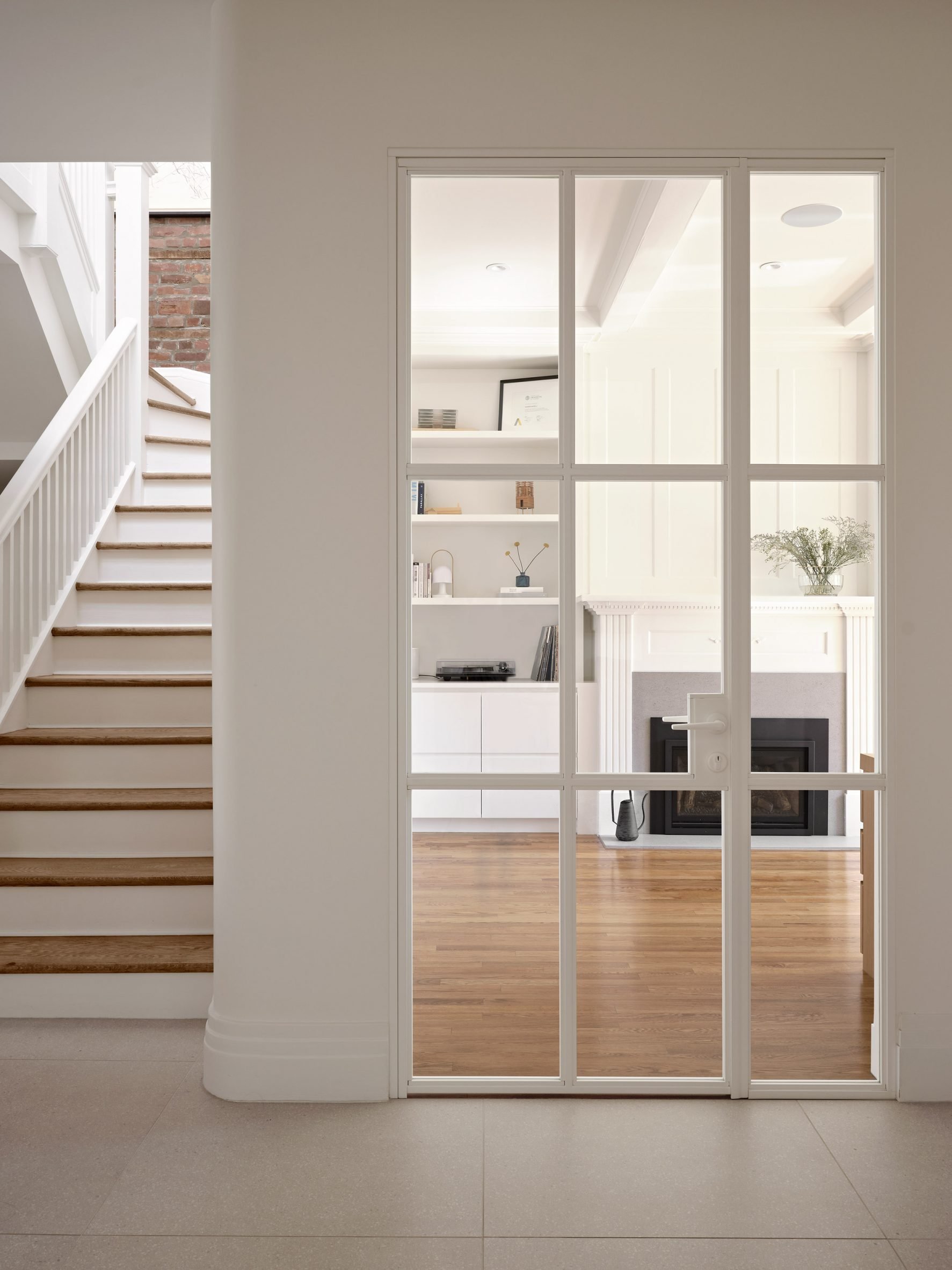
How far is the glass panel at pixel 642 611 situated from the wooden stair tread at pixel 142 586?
2.39 metres

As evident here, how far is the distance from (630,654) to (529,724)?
301 millimetres

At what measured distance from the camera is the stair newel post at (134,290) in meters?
4.73

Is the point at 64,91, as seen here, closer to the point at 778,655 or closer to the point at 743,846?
the point at 778,655

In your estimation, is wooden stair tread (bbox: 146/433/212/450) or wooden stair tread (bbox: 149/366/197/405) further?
wooden stair tread (bbox: 149/366/197/405)

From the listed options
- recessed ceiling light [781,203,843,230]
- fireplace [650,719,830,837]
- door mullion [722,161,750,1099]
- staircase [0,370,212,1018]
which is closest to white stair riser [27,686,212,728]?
staircase [0,370,212,1018]

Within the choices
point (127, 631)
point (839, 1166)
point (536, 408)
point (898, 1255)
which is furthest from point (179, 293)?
point (898, 1255)

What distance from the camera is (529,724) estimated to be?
2229mm

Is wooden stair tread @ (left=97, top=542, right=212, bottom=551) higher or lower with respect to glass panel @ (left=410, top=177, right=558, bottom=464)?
lower

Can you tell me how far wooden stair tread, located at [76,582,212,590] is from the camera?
4.08m

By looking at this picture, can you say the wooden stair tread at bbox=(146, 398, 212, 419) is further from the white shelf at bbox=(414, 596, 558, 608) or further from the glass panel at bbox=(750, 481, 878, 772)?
the glass panel at bbox=(750, 481, 878, 772)

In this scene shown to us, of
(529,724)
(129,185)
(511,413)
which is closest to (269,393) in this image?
(511,413)

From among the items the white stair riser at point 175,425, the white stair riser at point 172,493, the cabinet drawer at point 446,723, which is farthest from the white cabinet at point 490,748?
the white stair riser at point 175,425

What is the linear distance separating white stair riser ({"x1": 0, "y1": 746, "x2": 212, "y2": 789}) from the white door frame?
1394 mm

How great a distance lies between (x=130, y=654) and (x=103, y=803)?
1.00 meters
